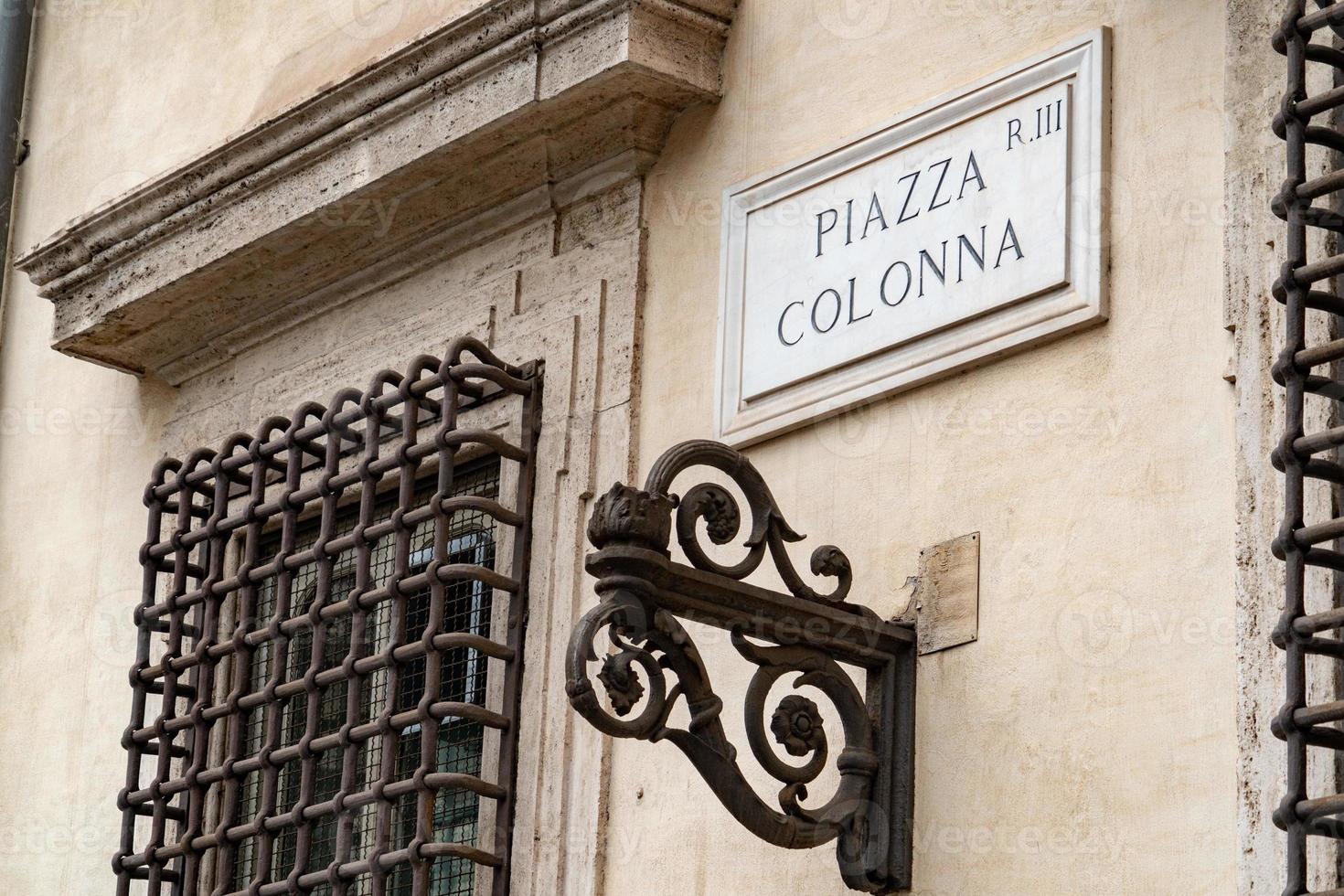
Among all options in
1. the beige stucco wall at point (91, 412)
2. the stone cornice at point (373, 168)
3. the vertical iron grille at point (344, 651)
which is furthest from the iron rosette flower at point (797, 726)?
the beige stucco wall at point (91, 412)

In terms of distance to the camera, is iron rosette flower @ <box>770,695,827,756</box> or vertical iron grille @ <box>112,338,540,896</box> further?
vertical iron grille @ <box>112,338,540,896</box>

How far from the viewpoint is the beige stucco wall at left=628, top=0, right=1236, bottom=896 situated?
3.71 m

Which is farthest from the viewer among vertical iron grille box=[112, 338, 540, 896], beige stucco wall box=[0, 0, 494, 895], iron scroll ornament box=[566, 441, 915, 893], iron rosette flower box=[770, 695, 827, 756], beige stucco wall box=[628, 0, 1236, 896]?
beige stucco wall box=[0, 0, 494, 895]

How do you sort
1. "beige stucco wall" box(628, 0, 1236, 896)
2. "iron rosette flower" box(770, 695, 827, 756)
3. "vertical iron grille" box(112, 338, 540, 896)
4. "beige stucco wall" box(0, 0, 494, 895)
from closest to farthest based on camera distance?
"beige stucco wall" box(628, 0, 1236, 896), "iron rosette flower" box(770, 695, 827, 756), "vertical iron grille" box(112, 338, 540, 896), "beige stucco wall" box(0, 0, 494, 895)

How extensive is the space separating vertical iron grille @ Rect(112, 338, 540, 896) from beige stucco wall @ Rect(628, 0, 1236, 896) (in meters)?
0.39

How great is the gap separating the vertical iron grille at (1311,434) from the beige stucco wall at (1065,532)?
0.53 feet

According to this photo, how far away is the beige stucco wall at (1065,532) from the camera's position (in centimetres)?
371

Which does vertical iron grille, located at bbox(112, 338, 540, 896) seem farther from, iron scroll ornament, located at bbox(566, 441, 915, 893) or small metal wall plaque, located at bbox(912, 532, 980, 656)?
small metal wall plaque, located at bbox(912, 532, 980, 656)

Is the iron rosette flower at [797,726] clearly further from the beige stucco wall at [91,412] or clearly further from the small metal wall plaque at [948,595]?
the beige stucco wall at [91,412]

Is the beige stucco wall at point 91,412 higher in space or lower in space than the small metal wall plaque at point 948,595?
higher

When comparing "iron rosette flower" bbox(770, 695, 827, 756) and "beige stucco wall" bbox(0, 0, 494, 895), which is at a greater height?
"beige stucco wall" bbox(0, 0, 494, 895)

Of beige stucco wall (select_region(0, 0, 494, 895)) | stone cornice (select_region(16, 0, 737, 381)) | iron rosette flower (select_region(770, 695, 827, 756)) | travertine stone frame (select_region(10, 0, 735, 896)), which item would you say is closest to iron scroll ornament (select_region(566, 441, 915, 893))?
iron rosette flower (select_region(770, 695, 827, 756))

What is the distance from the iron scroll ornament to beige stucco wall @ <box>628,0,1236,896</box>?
0.06 metres

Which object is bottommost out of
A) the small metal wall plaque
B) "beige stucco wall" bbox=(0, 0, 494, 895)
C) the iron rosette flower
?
Result: the iron rosette flower
